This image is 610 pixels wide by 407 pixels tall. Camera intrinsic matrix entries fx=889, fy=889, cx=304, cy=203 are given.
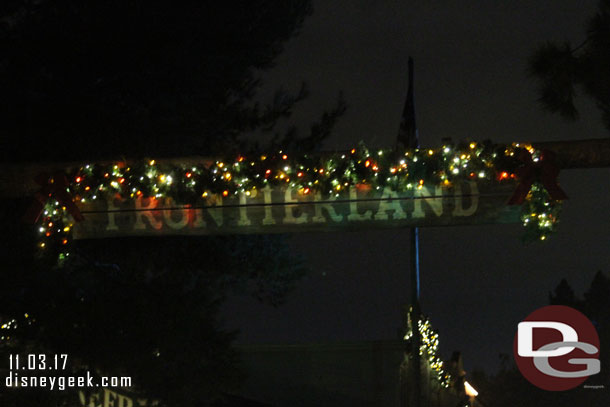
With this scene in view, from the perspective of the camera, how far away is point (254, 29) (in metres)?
13.1

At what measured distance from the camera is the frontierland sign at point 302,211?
7.78 meters

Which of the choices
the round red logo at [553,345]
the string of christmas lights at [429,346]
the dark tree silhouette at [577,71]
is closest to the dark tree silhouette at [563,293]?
the round red logo at [553,345]

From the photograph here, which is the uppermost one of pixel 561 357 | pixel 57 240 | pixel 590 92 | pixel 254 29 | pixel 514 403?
pixel 254 29

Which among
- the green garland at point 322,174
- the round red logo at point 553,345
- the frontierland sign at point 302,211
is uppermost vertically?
the green garland at point 322,174

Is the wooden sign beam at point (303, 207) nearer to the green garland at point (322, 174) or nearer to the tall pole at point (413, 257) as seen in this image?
the green garland at point (322, 174)

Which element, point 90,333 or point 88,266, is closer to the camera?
point 90,333

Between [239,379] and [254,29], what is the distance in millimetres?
5083

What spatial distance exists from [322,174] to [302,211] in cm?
39

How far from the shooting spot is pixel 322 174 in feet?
25.6

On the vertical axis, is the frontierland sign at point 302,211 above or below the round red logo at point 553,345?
above

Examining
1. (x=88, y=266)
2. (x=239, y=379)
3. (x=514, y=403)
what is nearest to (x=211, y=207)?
(x=239, y=379)

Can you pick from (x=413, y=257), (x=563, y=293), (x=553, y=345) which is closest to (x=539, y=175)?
(x=413, y=257)

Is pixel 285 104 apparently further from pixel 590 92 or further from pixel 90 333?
pixel 590 92

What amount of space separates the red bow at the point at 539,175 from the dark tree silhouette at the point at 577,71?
25.9 inches
